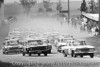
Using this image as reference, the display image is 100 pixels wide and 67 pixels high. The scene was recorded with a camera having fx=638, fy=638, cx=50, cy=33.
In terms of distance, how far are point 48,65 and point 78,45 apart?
1306 cm

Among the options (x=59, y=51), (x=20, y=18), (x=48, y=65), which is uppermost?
(x=48, y=65)

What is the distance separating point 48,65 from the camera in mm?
37969

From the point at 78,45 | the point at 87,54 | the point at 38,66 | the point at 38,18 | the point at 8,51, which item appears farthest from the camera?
the point at 38,18

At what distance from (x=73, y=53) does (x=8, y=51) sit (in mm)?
9901

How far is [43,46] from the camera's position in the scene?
51.6 m

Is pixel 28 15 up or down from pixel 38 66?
down

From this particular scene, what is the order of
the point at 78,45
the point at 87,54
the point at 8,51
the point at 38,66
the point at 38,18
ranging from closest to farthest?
the point at 38,66 < the point at 87,54 < the point at 78,45 < the point at 8,51 < the point at 38,18

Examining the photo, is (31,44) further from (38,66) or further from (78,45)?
(38,66)

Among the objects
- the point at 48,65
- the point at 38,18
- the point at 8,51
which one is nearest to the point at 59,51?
the point at 8,51

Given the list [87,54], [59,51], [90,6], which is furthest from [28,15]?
[87,54]

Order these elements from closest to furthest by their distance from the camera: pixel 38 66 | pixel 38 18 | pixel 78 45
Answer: pixel 38 66 → pixel 78 45 → pixel 38 18

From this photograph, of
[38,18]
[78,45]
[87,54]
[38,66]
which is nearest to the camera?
[38,66]

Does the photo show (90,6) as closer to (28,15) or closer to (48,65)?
(28,15)

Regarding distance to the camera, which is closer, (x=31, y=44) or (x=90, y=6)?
(x=31, y=44)
